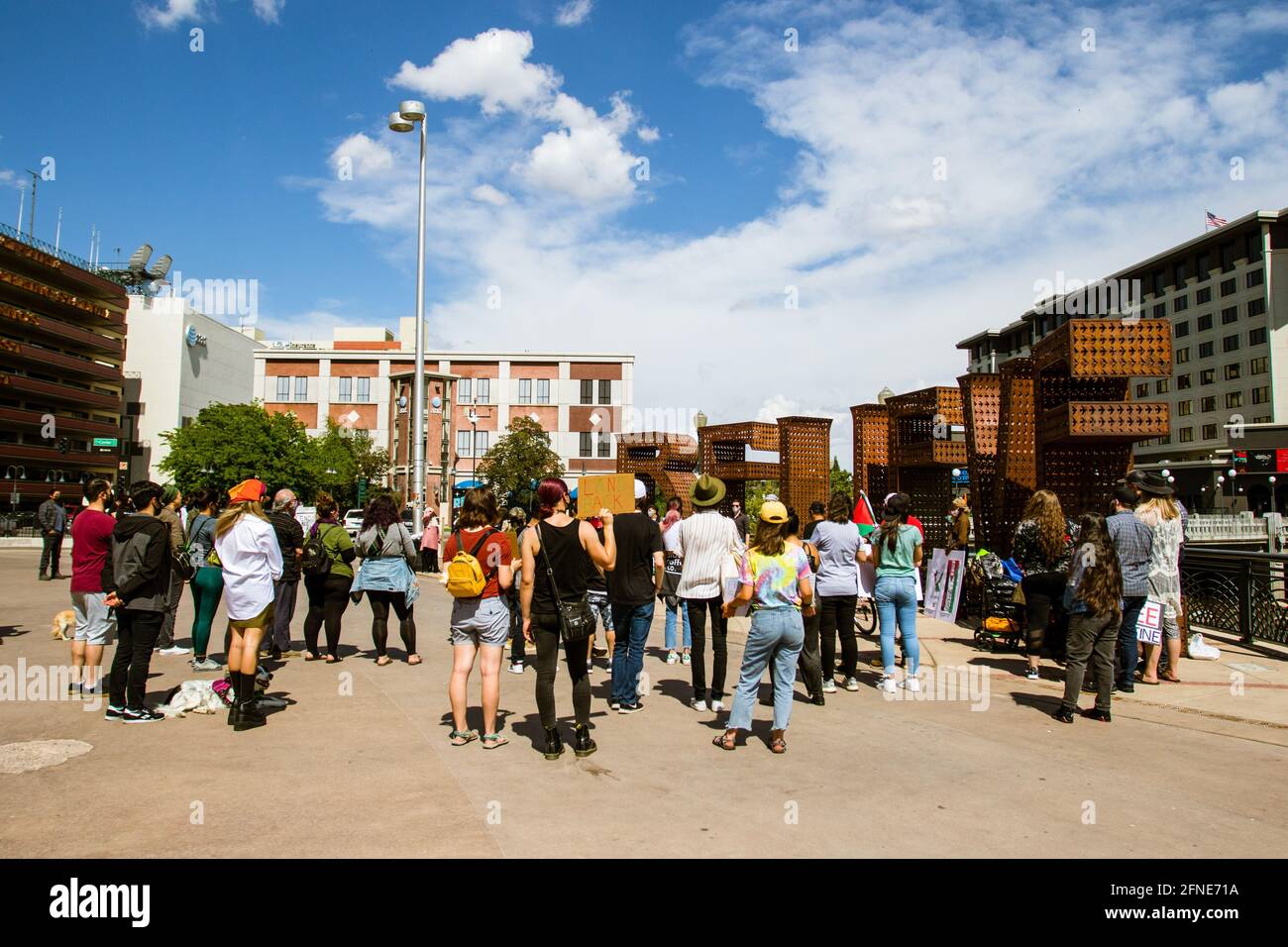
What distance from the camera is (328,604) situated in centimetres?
927

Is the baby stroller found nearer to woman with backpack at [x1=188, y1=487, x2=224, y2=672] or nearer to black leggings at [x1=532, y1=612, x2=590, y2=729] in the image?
black leggings at [x1=532, y1=612, x2=590, y2=729]

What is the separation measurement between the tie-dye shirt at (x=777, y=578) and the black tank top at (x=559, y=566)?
1.29 m

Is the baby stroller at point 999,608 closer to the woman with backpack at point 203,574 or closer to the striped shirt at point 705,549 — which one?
the striped shirt at point 705,549

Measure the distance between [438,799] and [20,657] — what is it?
7131 millimetres

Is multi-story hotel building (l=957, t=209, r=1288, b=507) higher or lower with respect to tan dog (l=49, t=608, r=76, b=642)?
higher

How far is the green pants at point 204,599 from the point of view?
26.9 feet

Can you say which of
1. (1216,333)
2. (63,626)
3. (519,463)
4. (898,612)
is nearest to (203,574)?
(63,626)

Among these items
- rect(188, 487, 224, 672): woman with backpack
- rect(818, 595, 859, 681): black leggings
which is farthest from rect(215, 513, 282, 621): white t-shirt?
rect(818, 595, 859, 681): black leggings

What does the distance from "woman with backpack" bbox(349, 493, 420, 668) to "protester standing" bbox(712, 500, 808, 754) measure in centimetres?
460

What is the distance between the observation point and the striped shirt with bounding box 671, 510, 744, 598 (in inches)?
275

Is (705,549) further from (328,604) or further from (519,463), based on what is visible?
(519,463)

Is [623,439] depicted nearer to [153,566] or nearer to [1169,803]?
[153,566]

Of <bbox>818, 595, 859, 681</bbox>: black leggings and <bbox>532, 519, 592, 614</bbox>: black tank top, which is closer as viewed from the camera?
<bbox>532, 519, 592, 614</bbox>: black tank top
